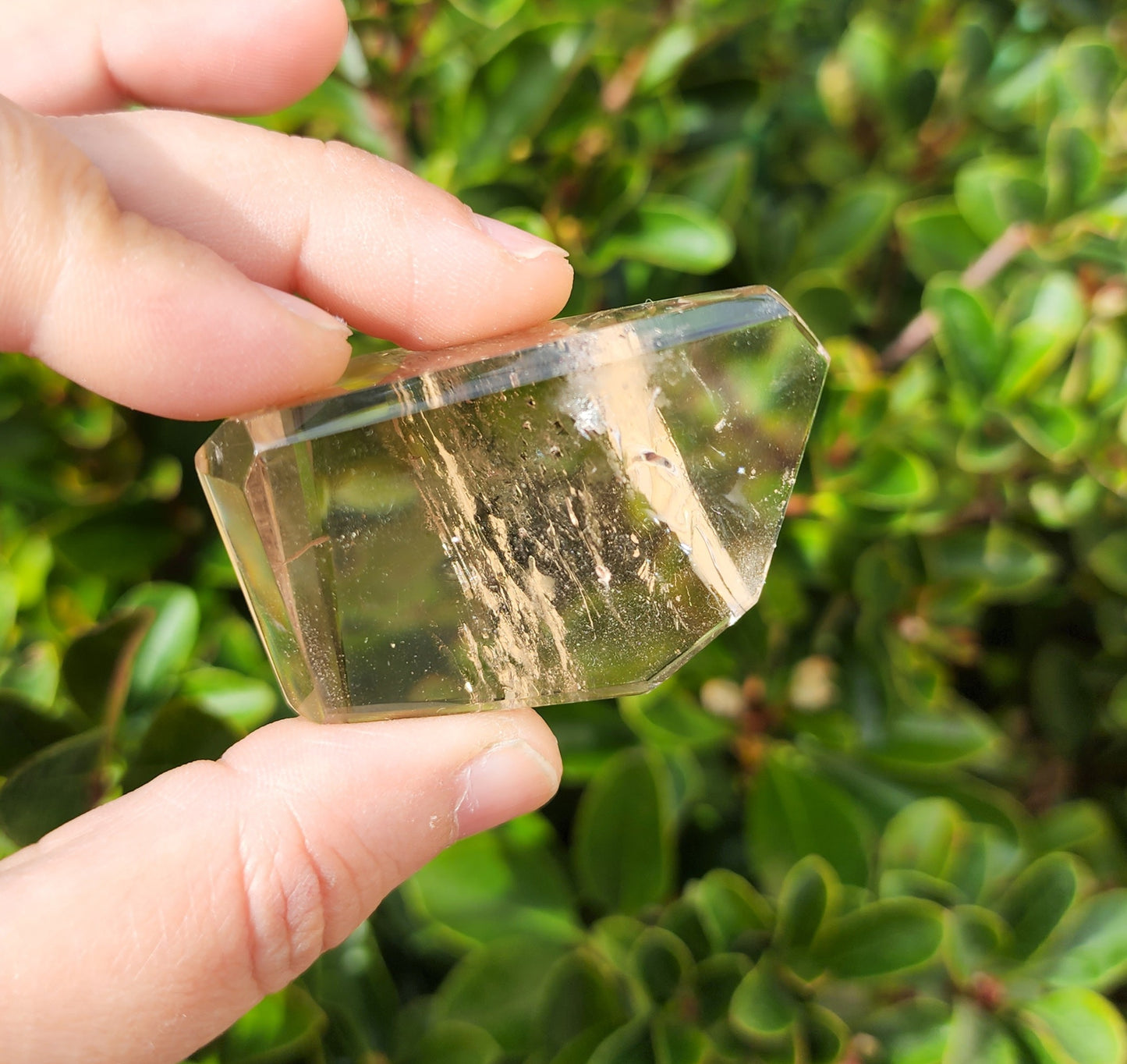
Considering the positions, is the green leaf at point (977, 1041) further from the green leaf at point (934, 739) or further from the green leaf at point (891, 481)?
the green leaf at point (891, 481)

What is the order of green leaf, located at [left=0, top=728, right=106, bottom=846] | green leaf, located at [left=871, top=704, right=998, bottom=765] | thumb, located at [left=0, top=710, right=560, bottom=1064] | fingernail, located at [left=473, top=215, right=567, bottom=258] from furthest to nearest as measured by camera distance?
1. green leaf, located at [left=871, top=704, right=998, bottom=765]
2. fingernail, located at [left=473, top=215, right=567, bottom=258]
3. green leaf, located at [left=0, top=728, right=106, bottom=846]
4. thumb, located at [left=0, top=710, right=560, bottom=1064]

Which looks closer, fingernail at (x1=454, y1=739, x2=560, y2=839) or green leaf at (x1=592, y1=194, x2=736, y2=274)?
fingernail at (x1=454, y1=739, x2=560, y2=839)

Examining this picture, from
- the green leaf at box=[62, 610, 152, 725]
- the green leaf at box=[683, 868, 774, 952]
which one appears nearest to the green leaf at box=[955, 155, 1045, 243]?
the green leaf at box=[683, 868, 774, 952]

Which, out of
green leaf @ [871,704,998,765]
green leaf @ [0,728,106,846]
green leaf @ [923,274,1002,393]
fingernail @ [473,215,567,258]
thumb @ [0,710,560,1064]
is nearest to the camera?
thumb @ [0,710,560,1064]

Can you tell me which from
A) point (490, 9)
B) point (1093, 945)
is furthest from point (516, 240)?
point (1093, 945)

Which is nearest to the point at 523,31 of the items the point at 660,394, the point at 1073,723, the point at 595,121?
the point at 595,121

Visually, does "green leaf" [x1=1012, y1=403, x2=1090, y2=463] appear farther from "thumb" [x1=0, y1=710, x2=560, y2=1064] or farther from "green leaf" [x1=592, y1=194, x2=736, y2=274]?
"thumb" [x1=0, y1=710, x2=560, y2=1064]

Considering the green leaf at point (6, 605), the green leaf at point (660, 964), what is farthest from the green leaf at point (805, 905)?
the green leaf at point (6, 605)

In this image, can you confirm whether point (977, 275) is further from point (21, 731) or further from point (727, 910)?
point (21, 731)
